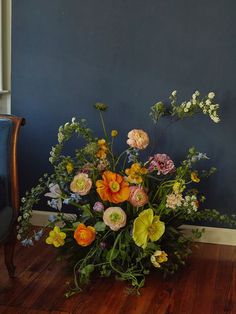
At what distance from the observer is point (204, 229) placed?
8.91 ft

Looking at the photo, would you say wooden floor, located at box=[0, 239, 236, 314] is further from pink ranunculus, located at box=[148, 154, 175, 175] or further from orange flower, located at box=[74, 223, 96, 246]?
pink ranunculus, located at box=[148, 154, 175, 175]

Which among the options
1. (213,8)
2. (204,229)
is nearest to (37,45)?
(213,8)

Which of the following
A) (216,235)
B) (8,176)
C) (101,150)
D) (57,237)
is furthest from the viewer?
(216,235)

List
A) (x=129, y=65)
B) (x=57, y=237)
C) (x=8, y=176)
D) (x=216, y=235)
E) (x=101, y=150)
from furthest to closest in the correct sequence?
(x=216, y=235) < (x=129, y=65) < (x=101, y=150) < (x=57, y=237) < (x=8, y=176)

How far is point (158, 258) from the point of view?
229 centimetres

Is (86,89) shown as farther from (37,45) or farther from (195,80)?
(195,80)

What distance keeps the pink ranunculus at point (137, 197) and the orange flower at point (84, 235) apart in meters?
0.26

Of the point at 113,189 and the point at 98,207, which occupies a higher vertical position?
the point at 113,189

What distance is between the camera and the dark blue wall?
2.60 metres

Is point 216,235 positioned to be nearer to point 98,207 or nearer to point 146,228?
point 146,228

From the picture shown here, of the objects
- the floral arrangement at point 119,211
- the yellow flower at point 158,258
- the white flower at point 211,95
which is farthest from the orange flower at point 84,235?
the white flower at point 211,95

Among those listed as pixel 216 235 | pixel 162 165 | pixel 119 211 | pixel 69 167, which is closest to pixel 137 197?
pixel 119 211

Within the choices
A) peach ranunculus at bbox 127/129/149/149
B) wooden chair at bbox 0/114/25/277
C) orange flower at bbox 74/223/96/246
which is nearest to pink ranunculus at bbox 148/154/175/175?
peach ranunculus at bbox 127/129/149/149

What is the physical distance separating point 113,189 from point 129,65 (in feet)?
2.69
